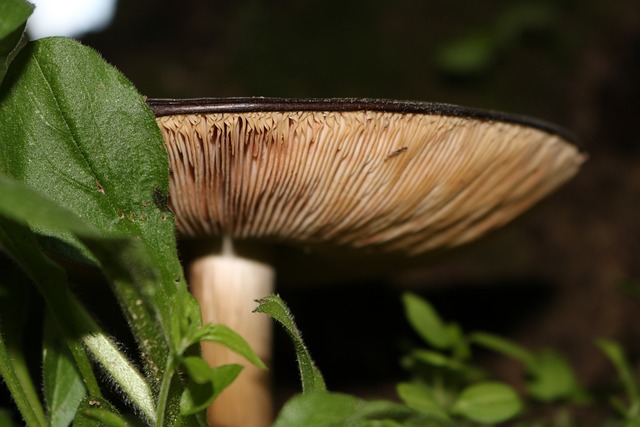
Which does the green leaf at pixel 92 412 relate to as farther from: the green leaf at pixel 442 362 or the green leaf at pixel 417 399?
the green leaf at pixel 442 362

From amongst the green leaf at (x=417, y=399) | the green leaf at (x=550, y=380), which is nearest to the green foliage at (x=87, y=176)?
the green leaf at (x=417, y=399)

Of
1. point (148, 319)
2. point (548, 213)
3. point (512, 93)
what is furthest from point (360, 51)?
point (148, 319)

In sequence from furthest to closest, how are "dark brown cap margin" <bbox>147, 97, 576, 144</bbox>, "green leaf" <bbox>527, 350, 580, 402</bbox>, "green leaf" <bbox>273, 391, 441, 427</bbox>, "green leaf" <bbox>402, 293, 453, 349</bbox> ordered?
"green leaf" <bbox>527, 350, 580, 402</bbox>, "green leaf" <bbox>402, 293, 453, 349</bbox>, "dark brown cap margin" <bbox>147, 97, 576, 144</bbox>, "green leaf" <bbox>273, 391, 441, 427</bbox>

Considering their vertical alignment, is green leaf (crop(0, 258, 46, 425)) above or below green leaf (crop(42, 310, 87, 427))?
above

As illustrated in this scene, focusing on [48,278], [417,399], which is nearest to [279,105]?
[48,278]

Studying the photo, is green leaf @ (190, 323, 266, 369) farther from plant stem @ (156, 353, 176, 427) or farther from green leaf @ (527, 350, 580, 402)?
green leaf @ (527, 350, 580, 402)

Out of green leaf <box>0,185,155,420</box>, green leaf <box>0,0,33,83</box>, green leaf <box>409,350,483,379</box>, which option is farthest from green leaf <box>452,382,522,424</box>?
green leaf <box>0,0,33,83</box>

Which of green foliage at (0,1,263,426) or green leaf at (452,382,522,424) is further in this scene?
green leaf at (452,382,522,424)
